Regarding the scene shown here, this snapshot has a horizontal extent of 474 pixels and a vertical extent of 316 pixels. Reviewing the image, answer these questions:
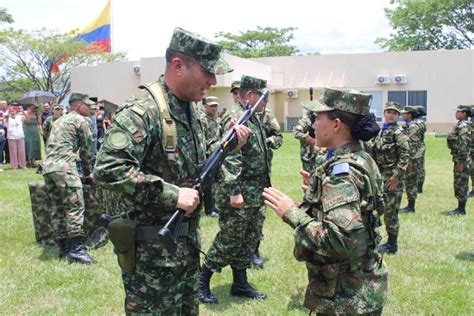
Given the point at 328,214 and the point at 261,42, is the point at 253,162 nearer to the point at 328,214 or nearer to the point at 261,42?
the point at 328,214

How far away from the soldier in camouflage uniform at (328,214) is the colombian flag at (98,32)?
37988mm

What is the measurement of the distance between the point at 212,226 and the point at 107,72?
28201 mm

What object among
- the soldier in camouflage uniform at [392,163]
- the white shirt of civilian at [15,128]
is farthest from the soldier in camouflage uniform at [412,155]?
the white shirt of civilian at [15,128]

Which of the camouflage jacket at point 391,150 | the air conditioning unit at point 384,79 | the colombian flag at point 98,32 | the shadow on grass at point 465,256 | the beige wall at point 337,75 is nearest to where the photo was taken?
the shadow on grass at point 465,256

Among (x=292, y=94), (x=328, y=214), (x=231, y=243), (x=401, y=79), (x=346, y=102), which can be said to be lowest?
(x=231, y=243)

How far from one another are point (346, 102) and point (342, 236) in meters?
0.75

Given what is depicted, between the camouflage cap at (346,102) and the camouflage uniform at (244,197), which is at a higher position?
the camouflage cap at (346,102)

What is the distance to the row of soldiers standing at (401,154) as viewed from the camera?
6.71 metres

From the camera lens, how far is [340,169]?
2.56m

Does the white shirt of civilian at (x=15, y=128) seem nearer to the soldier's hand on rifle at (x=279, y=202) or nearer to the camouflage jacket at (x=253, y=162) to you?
the camouflage jacket at (x=253, y=162)

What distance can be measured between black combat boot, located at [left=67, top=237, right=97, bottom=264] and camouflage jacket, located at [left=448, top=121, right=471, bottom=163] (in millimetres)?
7009

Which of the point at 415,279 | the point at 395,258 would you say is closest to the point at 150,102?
the point at 415,279

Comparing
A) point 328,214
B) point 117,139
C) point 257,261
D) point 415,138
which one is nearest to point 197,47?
point 117,139

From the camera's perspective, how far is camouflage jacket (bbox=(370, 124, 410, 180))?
708 centimetres
